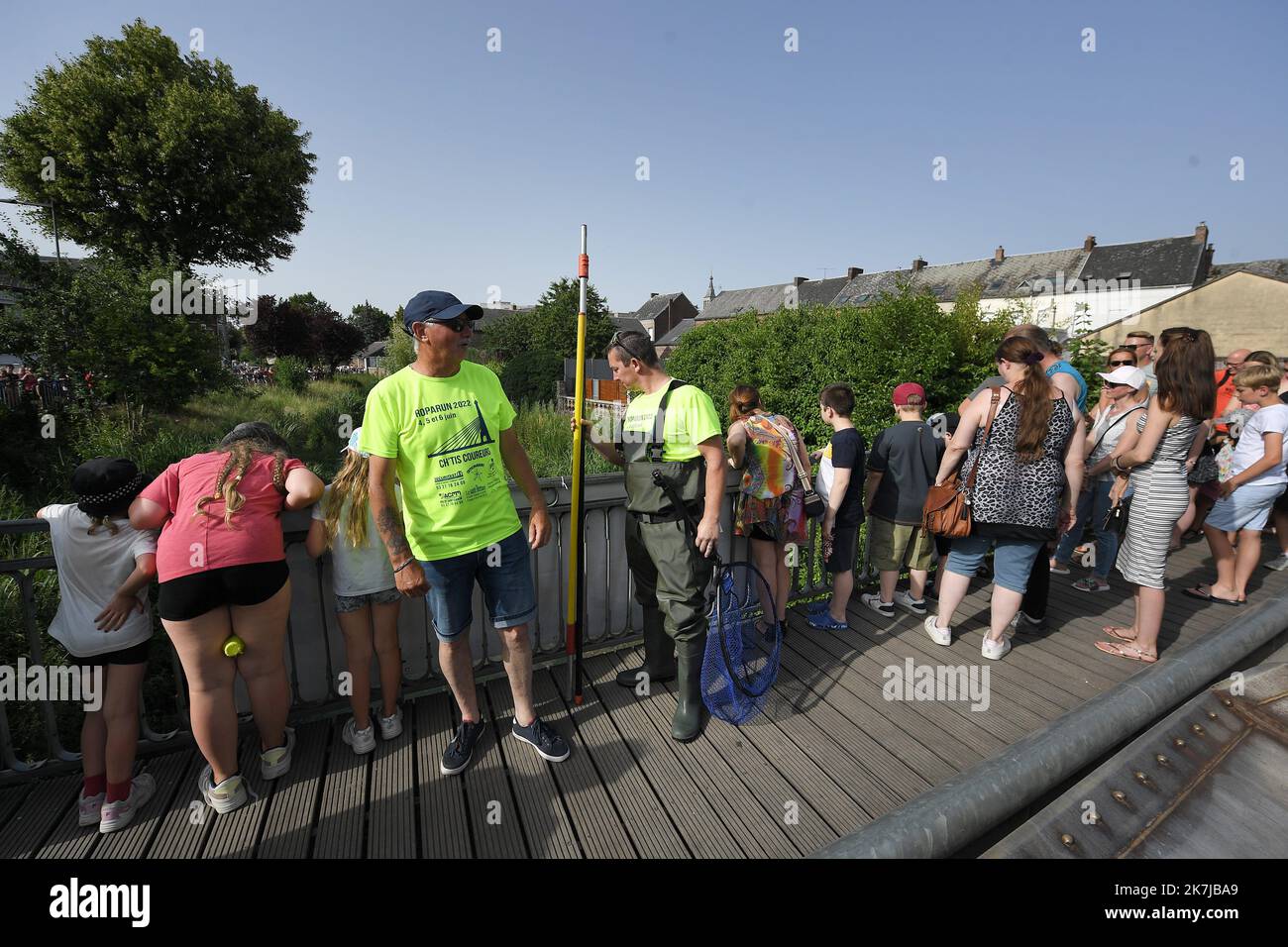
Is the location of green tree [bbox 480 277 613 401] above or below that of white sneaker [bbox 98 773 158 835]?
above

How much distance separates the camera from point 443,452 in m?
2.63

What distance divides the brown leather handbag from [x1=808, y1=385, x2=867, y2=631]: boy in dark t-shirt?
53cm

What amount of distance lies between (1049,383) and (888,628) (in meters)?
2.04

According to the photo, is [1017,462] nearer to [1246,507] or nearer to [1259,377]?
[1246,507]

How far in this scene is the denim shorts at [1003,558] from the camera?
Answer: 12.0ft

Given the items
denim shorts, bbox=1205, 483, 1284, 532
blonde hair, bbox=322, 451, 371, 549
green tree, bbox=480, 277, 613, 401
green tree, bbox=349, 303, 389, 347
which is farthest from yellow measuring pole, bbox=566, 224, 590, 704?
green tree, bbox=349, 303, 389, 347

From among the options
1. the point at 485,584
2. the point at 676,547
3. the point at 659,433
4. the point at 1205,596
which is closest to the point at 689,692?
the point at 676,547

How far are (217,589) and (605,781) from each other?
75.6 inches

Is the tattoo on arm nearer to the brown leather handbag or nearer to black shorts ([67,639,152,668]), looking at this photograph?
black shorts ([67,639,152,668])

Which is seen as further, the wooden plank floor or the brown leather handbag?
the brown leather handbag

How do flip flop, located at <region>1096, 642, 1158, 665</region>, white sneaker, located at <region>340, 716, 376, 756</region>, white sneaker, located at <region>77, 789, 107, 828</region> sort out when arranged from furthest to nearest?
1. flip flop, located at <region>1096, 642, 1158, 665</region>
2. white sneaker, located at <region>340, 716, 376, 756</region>
3. white sneaker, located at <region>77, 789, 107, 828</region>

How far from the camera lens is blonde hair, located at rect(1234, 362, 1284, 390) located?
15.4 ft
